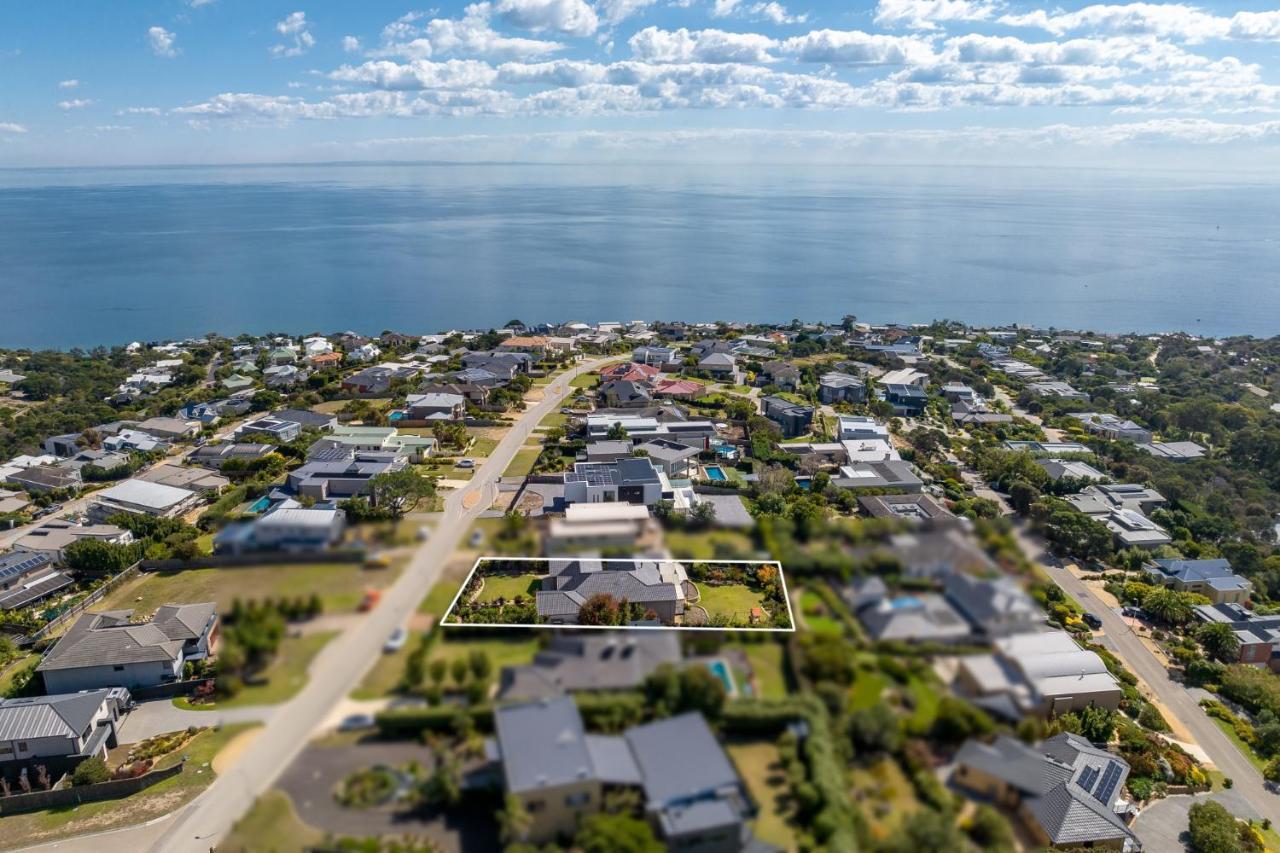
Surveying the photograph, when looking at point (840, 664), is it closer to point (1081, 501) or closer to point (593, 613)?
point (593, 613)

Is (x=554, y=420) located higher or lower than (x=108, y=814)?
higher

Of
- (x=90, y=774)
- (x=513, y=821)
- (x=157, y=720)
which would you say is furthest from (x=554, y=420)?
(x=513, y=821)

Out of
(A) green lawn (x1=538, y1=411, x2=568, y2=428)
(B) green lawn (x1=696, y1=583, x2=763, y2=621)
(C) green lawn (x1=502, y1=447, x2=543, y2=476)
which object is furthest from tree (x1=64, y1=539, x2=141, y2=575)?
(B) green lawn (x1=696, y1=583, x2=763, y2=621)

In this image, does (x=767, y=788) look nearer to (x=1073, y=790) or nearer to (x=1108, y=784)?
(x=1073, y=790)

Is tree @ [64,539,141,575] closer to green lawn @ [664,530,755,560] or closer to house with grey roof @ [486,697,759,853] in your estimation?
green lawn @ [664,530,755,560]

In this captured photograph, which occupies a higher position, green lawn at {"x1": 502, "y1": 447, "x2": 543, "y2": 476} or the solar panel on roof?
green lawn at {"x1": 502, "y1": 447, "x2": 543, "y2": 476}

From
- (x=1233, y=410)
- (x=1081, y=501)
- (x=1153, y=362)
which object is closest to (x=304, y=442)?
(x=1081, y=501)
